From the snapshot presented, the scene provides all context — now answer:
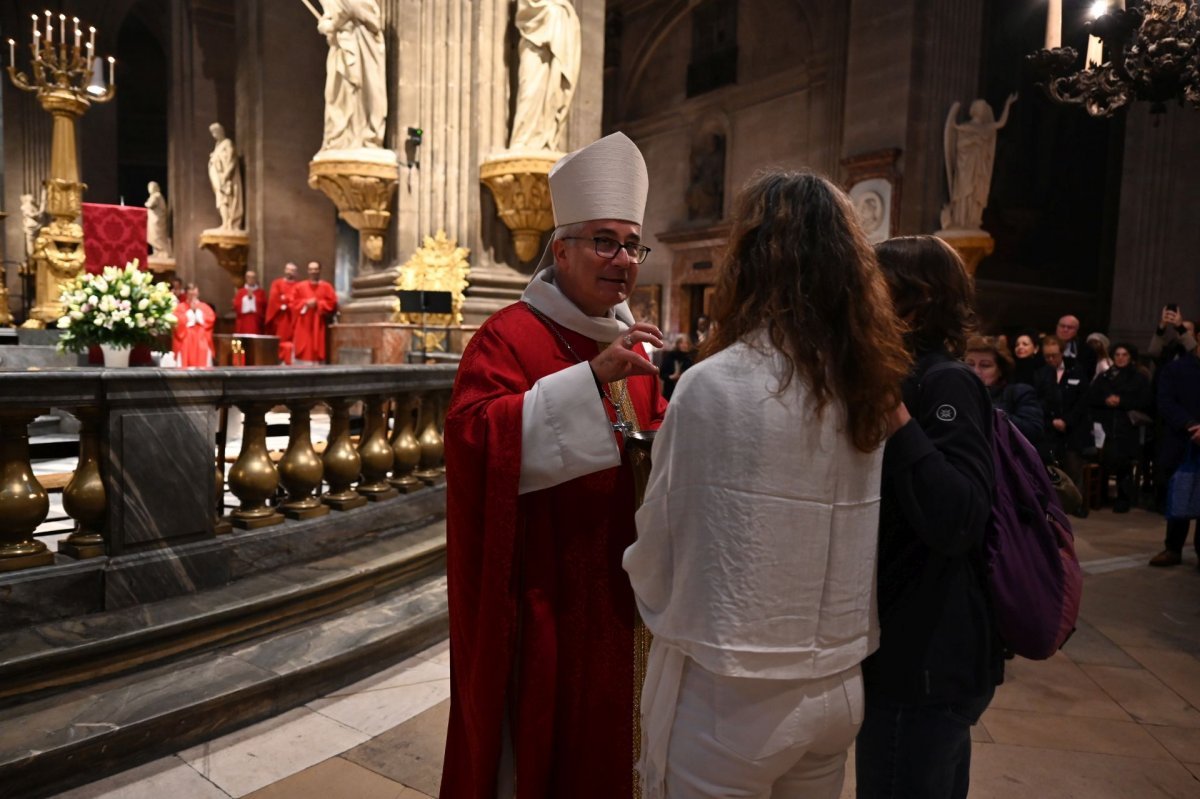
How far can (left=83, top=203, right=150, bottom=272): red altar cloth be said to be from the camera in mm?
8680

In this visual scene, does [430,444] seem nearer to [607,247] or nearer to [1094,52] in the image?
[607,247]

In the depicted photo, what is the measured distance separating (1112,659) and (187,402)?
4.28m

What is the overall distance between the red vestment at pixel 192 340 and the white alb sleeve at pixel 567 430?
8.26 m

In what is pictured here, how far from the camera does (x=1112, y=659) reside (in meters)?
3.87

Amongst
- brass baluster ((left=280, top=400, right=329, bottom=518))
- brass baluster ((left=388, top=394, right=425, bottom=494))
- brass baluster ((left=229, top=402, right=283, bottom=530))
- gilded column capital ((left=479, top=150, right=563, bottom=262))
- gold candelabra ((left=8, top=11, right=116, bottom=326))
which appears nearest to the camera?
brass baluster ((left=229, top=402, right=283, bottom=530))

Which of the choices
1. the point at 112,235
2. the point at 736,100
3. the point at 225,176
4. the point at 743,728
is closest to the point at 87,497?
the point at 743,728

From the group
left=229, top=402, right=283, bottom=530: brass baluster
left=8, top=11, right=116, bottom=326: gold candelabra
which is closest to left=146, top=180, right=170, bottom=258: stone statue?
left=8, top=11, right=116, bottom=326: gold candelabra

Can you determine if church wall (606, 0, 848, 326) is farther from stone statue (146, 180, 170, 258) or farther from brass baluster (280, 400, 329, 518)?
brass baluster (280, 400, 329, 518)

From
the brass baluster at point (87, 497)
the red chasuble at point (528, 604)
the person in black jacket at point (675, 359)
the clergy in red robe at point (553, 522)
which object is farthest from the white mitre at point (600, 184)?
the person in black jacket at point (675, 359)

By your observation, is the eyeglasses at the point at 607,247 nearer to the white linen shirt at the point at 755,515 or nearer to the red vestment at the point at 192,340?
the white linen shirt at the point at 755,515

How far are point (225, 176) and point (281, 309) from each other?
361 centimetres

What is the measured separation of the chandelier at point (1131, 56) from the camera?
5.02 meters

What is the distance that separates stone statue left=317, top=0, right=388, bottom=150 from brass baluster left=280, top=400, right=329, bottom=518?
18.1 feet

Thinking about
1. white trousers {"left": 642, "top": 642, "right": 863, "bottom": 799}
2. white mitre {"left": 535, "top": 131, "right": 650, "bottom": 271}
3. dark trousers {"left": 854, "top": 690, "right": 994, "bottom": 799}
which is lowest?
dark trousers {"left": 854, "top": 690, "right": 994, "bottom": 799}
